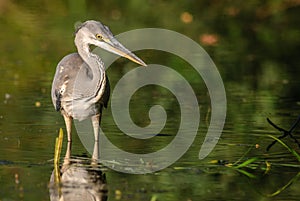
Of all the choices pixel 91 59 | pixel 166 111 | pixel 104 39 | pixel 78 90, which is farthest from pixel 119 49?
pixel 166 111

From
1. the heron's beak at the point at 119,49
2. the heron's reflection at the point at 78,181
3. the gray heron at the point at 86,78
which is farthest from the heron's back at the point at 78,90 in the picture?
the heron's reflection at the point at 78,181

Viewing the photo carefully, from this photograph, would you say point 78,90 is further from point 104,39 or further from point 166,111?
point 166,111

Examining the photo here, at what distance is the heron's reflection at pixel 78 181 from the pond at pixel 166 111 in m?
0.01

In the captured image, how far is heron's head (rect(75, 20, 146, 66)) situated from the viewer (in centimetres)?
932

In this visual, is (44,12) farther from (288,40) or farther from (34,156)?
(34,156)

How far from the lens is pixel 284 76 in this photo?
13.6m

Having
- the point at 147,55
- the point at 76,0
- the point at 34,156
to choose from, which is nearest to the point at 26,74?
the point at 147,55

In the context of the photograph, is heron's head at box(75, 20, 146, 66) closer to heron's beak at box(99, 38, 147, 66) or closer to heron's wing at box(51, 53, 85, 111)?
heron's beak at box(99, 38, 147, 66)

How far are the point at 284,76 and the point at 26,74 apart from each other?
140 inches

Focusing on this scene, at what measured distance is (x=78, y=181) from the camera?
7781mm

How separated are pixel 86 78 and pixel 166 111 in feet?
6.21

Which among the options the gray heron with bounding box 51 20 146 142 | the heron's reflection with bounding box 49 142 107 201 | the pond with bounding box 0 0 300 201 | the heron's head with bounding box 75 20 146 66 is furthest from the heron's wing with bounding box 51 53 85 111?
the heron's reflection with bounding box 49 142 107 201

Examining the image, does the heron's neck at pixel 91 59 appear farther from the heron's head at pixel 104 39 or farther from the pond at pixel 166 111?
the pond at pixel 166 111

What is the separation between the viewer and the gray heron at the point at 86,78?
9336 millimetres
